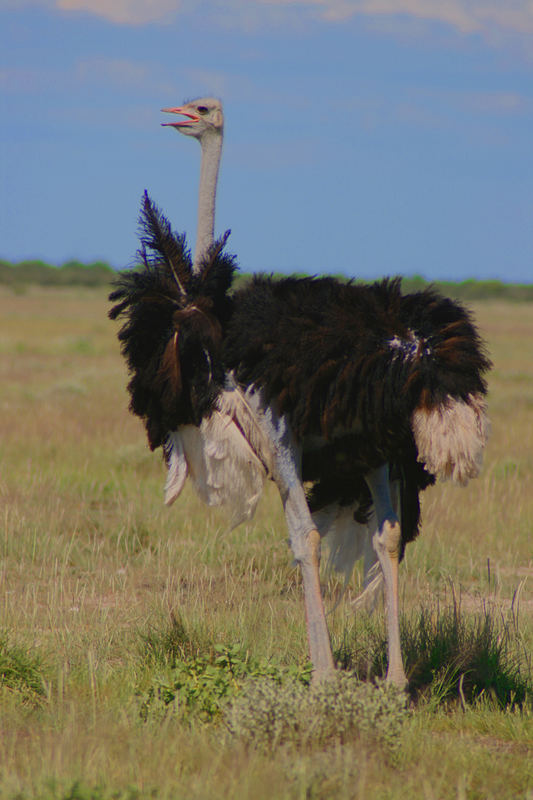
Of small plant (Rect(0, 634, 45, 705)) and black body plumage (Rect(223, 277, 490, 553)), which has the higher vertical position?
black body plumage (Rect(223, 277, 490, 553))

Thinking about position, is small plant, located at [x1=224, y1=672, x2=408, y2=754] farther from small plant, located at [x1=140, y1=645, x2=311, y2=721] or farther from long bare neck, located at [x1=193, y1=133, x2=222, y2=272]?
long bare neck, located at [x1=193, y1=133, x2=222, y2=272]

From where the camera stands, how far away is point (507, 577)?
6.66 meters

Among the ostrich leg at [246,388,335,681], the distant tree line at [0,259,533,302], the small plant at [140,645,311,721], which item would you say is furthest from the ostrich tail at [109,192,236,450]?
the distant tree line at [0,259,533,302]

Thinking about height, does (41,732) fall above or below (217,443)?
below

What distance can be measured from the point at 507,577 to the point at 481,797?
3442 mm

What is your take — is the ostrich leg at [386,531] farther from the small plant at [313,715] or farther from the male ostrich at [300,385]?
the small plant at [313,715]

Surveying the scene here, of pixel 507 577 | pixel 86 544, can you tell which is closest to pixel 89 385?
pixel 86 544

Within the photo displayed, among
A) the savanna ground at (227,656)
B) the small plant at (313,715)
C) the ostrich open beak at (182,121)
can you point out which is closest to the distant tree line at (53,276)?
the savanna ground at (227,656)

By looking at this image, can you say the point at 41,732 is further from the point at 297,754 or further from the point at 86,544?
the point at 86,544

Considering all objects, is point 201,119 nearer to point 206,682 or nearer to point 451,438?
point 451,438

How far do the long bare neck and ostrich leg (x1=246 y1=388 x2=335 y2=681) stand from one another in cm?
72

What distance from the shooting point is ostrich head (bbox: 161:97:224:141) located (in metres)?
4.88

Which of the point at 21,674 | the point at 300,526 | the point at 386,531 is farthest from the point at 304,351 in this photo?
the point at 21,674

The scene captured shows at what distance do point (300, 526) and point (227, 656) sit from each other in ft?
2.05
